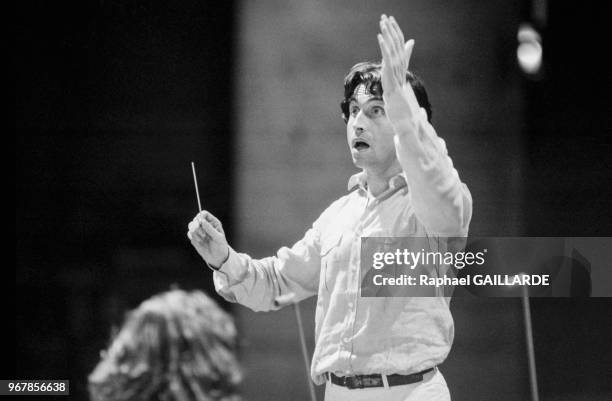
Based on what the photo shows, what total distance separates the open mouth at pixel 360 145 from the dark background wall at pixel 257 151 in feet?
1.37

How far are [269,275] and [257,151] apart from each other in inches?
21.5

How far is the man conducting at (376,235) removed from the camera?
194cm

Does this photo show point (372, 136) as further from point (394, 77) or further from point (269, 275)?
point (269, 275)

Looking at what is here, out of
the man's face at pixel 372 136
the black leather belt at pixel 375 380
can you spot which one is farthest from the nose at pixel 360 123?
the black leather belt at pixel 375 380

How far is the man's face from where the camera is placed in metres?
2.24

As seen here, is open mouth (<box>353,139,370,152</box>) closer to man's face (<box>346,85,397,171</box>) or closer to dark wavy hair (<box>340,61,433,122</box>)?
man's face (<box>346,85,397,171</box>)

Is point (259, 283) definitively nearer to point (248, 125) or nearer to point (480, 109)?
point (248, 125)

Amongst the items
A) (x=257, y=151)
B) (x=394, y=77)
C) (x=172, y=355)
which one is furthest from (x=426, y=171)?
(x=172, y=355)

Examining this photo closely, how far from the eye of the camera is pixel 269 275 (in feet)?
7.74

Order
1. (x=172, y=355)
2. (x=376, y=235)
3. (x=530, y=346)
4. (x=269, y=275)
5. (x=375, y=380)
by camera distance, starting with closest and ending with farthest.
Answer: (x=375, y=380), (x=376, y=235), (x=269, y=275), (x=530, y=346), (x=172, y=355)

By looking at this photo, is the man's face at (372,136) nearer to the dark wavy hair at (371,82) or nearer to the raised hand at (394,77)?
the dark wavy hair at (371,82)

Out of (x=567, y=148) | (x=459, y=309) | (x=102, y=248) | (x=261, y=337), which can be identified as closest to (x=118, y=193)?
(x=102, y=248)

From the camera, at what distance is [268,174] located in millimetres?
2740

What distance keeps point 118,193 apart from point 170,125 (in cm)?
29
